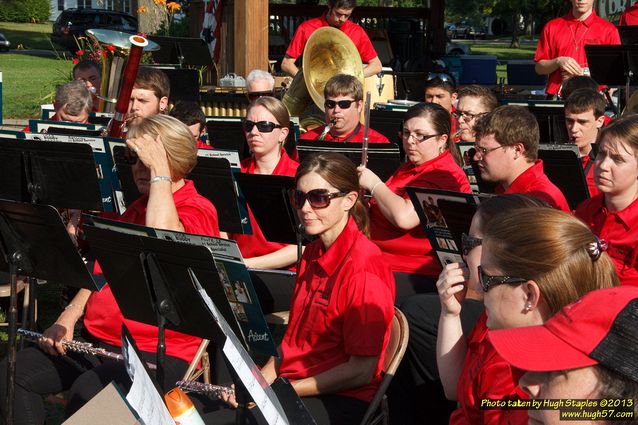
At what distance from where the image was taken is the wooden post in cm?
988

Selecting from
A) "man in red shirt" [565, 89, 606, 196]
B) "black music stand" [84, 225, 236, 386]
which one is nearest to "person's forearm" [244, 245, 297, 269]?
"black music stand" [84, 225, 236, 386]

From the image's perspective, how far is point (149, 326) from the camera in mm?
3947

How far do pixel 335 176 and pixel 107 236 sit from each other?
38.6 inches

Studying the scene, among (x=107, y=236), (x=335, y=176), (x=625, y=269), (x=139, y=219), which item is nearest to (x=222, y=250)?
(x=107, y=236)

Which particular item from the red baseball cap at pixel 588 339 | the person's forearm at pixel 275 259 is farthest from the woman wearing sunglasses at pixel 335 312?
the red baseball cap at pixel 588 339

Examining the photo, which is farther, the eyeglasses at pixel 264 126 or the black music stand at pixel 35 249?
the eyeglasses at pixel 264 126

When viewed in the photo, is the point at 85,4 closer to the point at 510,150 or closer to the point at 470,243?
the point at 510,150

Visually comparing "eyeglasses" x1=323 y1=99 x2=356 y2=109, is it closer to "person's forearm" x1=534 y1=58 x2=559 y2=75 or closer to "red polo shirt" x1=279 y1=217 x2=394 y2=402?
"person's forearm" x1=534 y1=58 x2=559 y2=75

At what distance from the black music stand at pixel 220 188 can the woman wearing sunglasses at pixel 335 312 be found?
3.30ft

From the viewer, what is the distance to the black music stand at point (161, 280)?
3191 millimetres

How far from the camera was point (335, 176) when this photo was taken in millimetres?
3877

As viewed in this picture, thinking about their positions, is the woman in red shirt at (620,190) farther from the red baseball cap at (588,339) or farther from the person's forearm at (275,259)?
the red baseball cap at (588,339)

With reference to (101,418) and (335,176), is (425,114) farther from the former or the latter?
(101,418)

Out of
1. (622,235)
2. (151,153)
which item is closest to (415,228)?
(622,235)
